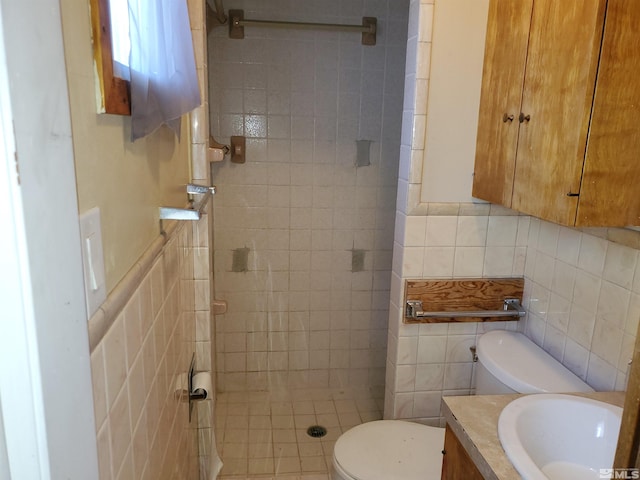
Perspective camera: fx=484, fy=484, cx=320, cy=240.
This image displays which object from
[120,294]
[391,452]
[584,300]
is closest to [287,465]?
[391,452]

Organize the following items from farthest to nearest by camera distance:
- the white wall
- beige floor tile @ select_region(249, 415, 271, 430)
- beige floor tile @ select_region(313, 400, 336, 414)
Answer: beige floor tile @ select_region(313, 400, 336, 414), beige floor tile @ select_region(249, 415, 271, 430), the white wall

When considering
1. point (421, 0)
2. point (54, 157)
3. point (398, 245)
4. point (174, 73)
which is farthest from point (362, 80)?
point (54, 157)

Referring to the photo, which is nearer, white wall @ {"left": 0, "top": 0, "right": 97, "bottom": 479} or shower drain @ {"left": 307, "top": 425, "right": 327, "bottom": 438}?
white wall @ {"left": 0, "top": 0, "right": 97, "bottom": 479}

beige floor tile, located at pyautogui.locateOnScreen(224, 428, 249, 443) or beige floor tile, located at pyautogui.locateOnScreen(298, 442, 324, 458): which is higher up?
beige floor tile, located at pyautogui.locateOnScreen(298, 442, 324, 458)

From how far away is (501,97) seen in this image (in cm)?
157

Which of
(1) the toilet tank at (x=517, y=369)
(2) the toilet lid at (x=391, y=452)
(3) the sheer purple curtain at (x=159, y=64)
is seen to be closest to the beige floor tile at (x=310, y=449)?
(2) the toilet lid at (x=391, y=452)

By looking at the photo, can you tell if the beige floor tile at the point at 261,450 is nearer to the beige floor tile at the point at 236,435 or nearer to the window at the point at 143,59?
the beige floor tile at the point at 236,435

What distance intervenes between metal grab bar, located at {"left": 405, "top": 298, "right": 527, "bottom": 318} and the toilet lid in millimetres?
401

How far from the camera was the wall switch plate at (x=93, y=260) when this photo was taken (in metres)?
0.63

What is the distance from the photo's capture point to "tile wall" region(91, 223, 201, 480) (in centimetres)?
72

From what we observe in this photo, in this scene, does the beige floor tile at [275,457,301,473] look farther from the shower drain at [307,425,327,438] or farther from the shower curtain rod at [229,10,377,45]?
the shower curtain rod at [229,10,377,45]

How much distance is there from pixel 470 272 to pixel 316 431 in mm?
1184

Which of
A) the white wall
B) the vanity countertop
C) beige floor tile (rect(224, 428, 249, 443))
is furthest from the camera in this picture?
beige floor tile (rect(224, 428, 249, 443))

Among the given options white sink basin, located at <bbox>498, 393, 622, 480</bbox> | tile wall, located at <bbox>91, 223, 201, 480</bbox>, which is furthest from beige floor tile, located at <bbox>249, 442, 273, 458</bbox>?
white sink basin, located at <bbox>498, 393, 622, 480</bbox>
